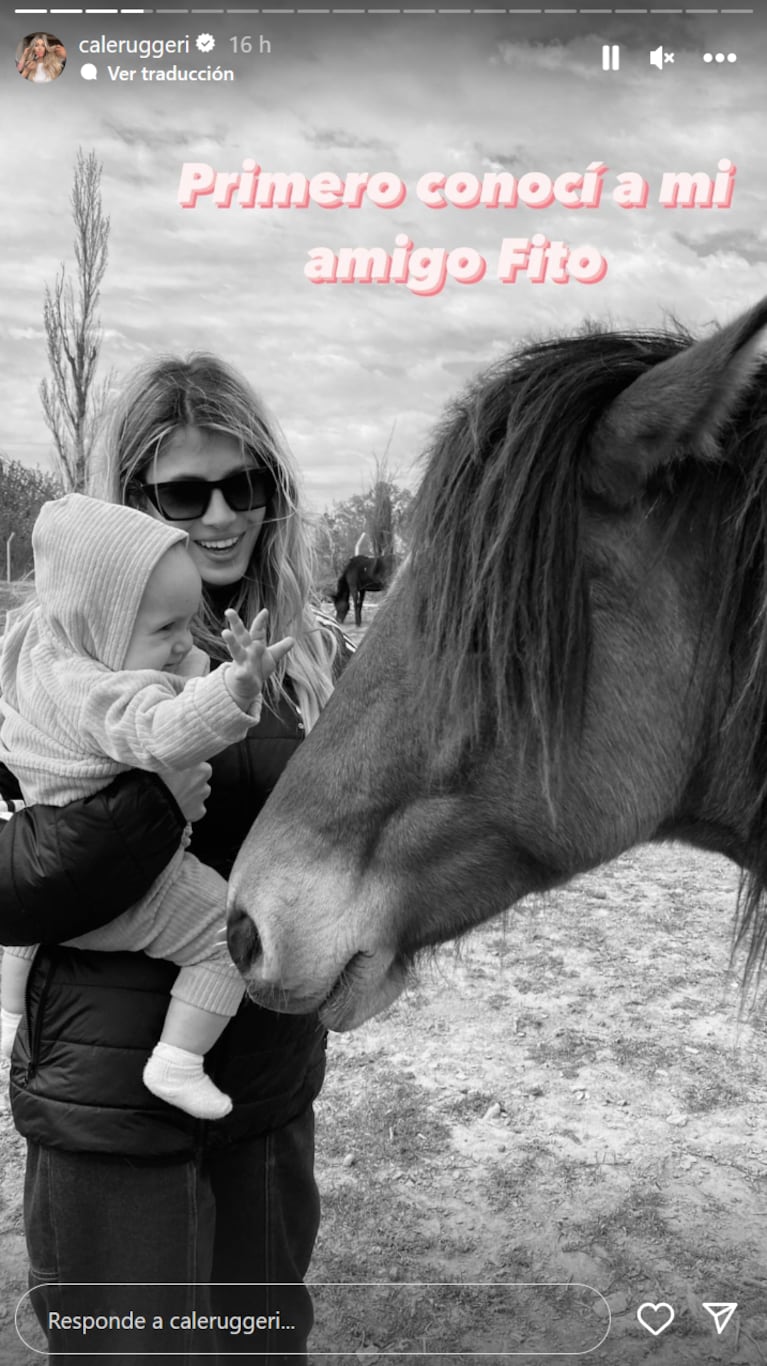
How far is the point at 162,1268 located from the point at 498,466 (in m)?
1.65

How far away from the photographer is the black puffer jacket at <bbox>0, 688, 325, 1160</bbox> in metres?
1.71

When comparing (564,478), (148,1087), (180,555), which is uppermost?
(564,478)

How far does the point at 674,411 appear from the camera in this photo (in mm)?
1317

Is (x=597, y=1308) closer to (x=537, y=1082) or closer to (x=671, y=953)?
(x=537, y=1082)

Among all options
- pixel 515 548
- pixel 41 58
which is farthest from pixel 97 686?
pixel 41 58

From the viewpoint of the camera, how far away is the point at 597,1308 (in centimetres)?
289

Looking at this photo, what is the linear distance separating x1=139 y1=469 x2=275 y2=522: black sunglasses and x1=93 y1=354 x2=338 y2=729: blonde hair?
52mm

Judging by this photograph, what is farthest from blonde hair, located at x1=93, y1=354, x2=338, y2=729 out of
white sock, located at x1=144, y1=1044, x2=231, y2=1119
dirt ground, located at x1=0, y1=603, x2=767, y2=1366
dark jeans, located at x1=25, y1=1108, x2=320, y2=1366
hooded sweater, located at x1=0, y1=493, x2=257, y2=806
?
dirt ground, located at x1=0, y1=603, x2=767, y2=1366

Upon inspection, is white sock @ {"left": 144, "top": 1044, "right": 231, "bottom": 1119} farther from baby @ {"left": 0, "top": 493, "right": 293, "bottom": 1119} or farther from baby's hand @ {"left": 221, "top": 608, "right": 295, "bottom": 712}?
baby's hand @ {"left": 221, "top": 608, "right": 295, "bottom": 712}

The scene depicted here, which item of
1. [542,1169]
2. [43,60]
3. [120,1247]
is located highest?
[43,60]

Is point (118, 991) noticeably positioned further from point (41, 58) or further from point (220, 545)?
point (41, 58)

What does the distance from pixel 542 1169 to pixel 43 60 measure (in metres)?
Result: 4.09

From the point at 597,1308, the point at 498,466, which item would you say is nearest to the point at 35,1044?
the point at 498,466

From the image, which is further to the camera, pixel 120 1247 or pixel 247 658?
pixel 120 1247
